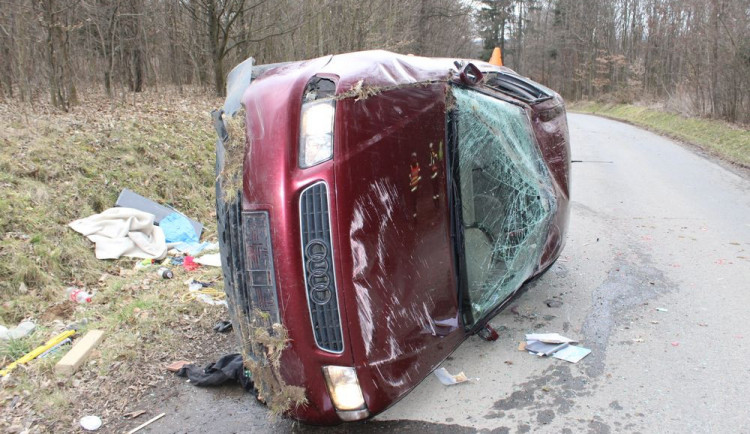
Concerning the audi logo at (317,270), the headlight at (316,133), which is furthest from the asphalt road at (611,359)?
the headlight at (316,133)

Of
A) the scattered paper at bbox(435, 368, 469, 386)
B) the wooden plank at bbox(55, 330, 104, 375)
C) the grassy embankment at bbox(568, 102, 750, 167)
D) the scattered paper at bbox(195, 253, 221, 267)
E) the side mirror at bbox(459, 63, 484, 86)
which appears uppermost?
the side mirror at bbox(459, 63, 484, 86)

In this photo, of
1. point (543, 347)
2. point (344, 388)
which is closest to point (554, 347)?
point (543, 347)

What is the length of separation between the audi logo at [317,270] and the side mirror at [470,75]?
161cm

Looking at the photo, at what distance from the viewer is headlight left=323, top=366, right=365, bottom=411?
2496mm

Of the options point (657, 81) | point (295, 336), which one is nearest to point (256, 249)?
point (295, 336)

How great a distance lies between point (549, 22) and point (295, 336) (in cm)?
5065

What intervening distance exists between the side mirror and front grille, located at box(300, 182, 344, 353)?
144 centimetres

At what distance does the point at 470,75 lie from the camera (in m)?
3.54

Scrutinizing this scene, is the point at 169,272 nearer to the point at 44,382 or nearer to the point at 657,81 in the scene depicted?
the point at 44,382

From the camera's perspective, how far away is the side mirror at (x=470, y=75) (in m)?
3.40

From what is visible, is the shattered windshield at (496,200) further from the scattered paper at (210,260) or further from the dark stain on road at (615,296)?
the scattered paper at (210,260)

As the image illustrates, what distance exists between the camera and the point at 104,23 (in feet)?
41.6

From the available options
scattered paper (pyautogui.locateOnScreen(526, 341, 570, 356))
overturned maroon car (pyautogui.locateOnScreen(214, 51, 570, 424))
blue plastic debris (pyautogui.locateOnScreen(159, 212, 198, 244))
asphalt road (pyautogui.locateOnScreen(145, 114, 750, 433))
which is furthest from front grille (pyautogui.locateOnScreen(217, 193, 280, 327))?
blue plastic debris (pyautogui.locateOnScreen(159, 212, 198, 244))

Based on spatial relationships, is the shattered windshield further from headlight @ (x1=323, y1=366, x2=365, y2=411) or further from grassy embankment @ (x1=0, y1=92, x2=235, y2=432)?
grassy embankment @ (x1=0, y1=92, x2=235, y2=432)
